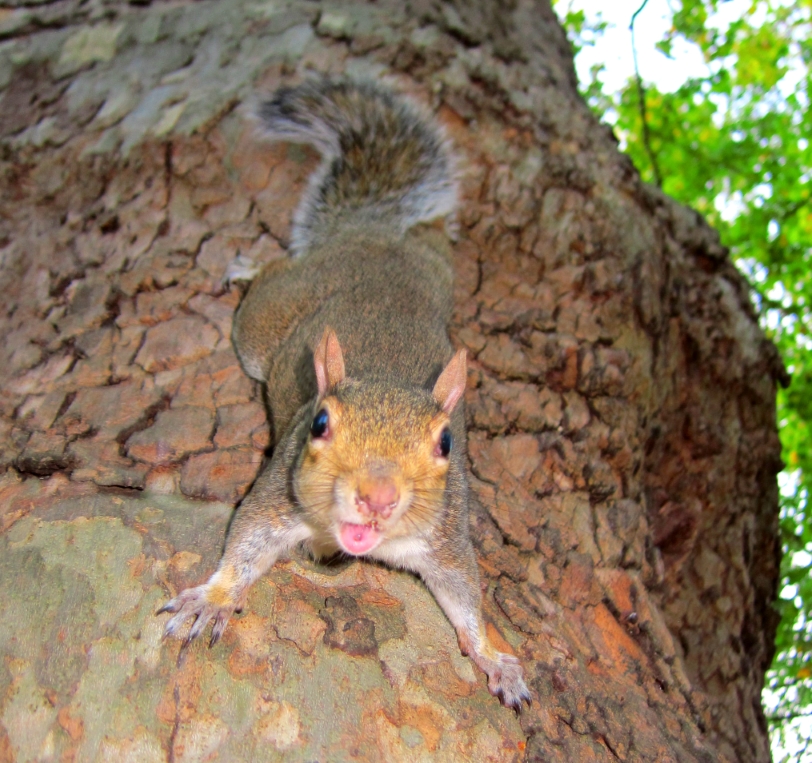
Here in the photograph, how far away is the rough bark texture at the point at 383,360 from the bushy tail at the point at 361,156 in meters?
0.10

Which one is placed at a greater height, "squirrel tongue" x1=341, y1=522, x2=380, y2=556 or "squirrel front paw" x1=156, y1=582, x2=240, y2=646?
"squirrel tongue" x1=341, y1=522, x2=380, y2=556

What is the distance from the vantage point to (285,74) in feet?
9.74

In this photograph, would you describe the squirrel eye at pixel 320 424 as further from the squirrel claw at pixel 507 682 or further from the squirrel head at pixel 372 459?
the squirrel claw at pixel 507 682

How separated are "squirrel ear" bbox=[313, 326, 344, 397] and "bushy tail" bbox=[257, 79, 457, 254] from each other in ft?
3.24

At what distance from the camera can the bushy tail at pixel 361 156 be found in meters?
2.95

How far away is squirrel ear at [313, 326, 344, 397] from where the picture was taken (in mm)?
2016

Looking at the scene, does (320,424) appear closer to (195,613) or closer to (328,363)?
(328,363)

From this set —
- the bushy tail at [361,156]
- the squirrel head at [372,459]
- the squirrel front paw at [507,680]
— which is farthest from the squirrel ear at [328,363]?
the bushy tail at [361,156]

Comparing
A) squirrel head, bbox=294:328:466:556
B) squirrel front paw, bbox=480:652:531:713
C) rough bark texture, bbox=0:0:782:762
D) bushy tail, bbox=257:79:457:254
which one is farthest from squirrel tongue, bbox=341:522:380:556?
bushy tail, bbox=257:79:457:254

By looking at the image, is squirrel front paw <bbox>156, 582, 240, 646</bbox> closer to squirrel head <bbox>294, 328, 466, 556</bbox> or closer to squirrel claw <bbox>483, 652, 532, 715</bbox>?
squirrel head <bbox>294, 328, 466, 556</bbox>

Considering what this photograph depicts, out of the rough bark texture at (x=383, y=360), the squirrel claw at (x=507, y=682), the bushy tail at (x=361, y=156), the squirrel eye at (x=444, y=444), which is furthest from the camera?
the bushy tail at (x=361, y=156)

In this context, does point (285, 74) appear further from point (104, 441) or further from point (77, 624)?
point (77, 624)

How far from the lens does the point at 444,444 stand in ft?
6.36

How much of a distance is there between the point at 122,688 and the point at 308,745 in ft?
1.24
